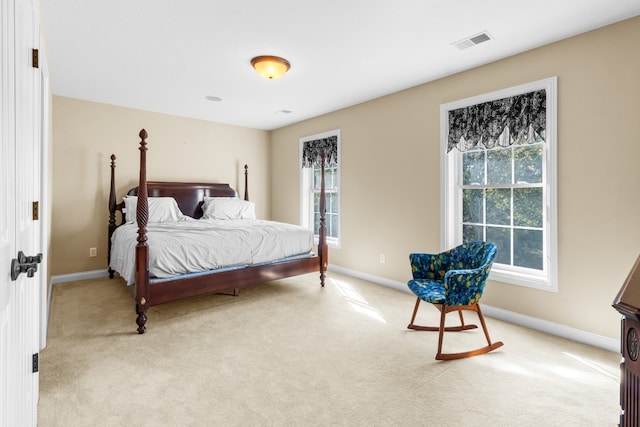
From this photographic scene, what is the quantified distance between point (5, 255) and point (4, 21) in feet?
2.27

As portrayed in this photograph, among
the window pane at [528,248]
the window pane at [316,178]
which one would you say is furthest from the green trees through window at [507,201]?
the window pane at [316,178]

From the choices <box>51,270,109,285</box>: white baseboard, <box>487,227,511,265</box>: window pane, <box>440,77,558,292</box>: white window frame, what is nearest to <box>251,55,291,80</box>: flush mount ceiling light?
<box>440,77,558,292</box>: white window frame

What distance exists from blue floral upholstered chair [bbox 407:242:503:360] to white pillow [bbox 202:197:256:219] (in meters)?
3.09

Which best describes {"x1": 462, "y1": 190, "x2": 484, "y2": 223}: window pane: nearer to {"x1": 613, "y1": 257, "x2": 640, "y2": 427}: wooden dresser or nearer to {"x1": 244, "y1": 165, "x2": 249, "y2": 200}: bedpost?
{"x1": 613, "y1": 257, "x2": 640, "y2": 427}: wooden dresser

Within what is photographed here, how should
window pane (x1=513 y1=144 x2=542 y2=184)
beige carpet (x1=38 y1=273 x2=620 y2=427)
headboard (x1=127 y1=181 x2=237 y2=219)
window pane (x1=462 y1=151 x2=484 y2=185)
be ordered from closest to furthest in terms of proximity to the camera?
1. beige carpet (x1=38 y1=273 x2=620 y2=427)
2. window pane (x1=513 y1=144 x2=542 y2=184)
3. window pane (x1=462 y1=151 x2=484 y2=185)
4. headboard (x1=127 y1=181 x2=237 y2=219)

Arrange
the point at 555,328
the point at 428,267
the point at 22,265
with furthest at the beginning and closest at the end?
1. the point at 428,267
2. the point at 555,328
3. the point at 22,265

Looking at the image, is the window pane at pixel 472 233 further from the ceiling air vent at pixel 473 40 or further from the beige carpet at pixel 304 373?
the ceiling air vent at pixel 473 40

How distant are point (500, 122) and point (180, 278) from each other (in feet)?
10.8

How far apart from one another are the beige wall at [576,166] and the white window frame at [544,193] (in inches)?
2.0

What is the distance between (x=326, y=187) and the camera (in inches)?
207

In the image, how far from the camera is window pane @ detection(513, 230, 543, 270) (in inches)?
119

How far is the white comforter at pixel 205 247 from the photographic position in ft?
9.77

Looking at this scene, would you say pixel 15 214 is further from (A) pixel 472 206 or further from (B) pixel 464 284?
(A) pixel 472 206

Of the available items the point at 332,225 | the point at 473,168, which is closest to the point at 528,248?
the point at 473,168
